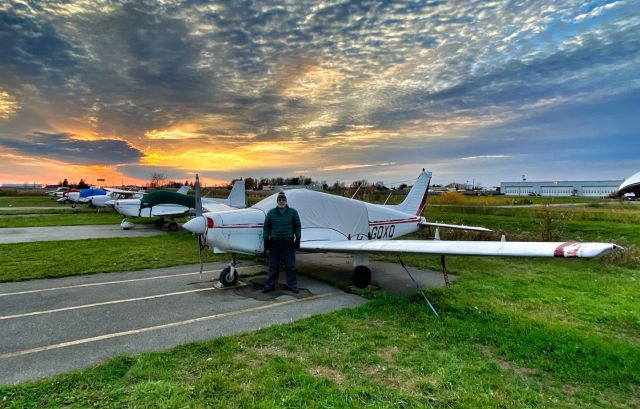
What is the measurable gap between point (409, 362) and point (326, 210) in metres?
5.41

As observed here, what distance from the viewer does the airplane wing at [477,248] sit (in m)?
4.54

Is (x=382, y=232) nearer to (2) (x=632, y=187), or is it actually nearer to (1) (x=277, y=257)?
(1) (x=277, y=257)

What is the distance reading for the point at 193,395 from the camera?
348 cm

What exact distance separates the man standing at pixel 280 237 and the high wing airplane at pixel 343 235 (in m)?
0.63

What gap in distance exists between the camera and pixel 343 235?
9.38 meters

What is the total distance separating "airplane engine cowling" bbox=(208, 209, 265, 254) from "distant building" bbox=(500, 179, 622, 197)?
4652 inches

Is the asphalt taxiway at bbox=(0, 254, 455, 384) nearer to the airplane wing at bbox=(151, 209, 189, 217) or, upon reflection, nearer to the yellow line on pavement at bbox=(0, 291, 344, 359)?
the yellow line on pavement at bbox=(0, 291, 344, 359)

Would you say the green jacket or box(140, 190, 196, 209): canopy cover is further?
box(140, 190, 196, 209): canopy cover

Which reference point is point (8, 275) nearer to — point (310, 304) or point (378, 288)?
point (310, 304)

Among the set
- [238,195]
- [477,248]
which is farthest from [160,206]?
[477,248]

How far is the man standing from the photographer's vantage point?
7.48 m

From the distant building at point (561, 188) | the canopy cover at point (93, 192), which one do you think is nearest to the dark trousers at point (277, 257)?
the canopy cover at point (93, 192)

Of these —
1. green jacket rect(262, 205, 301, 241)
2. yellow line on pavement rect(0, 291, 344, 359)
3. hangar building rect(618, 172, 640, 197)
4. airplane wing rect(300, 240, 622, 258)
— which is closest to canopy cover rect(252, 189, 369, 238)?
airplane wing rect(300, 240, 622, 258)

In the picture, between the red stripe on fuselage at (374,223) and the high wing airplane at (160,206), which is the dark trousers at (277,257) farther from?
the high wing airplane at (160,206)
